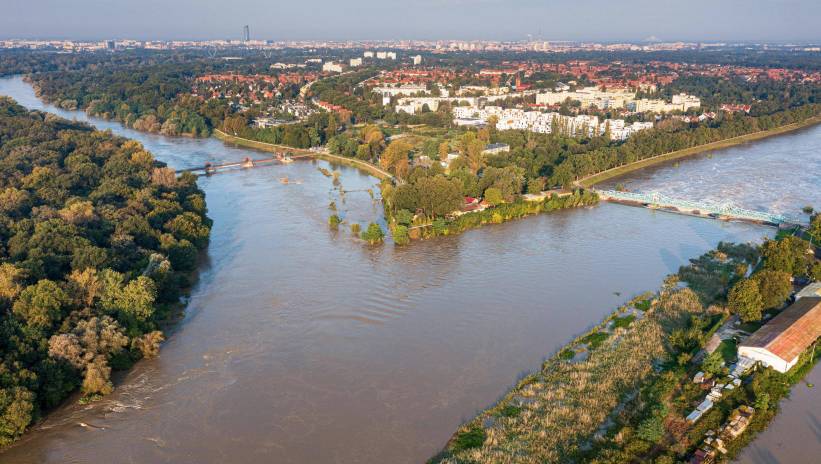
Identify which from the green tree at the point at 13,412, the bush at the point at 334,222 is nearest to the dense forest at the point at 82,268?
the green tree at the point at 13,412

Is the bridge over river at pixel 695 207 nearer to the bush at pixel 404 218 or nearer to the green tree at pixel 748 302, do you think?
the green tree at pixel 748 302

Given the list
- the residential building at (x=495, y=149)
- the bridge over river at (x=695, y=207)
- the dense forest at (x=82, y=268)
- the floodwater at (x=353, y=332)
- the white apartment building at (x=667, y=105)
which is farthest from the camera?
the white apartment building at (x=667, y=105)

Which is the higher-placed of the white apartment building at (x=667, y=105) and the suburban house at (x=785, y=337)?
the white apartment building at (x=667, y=105)

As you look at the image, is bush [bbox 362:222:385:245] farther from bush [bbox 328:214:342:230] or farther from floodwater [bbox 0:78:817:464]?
bush [bbox 328:214:342:230]

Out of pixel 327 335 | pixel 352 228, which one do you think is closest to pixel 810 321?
pixel 327 335

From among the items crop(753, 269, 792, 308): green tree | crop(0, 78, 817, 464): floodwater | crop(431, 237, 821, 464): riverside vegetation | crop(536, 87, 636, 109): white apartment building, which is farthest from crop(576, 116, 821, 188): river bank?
crop(431, 237, 821, 464): riverside vegetation
